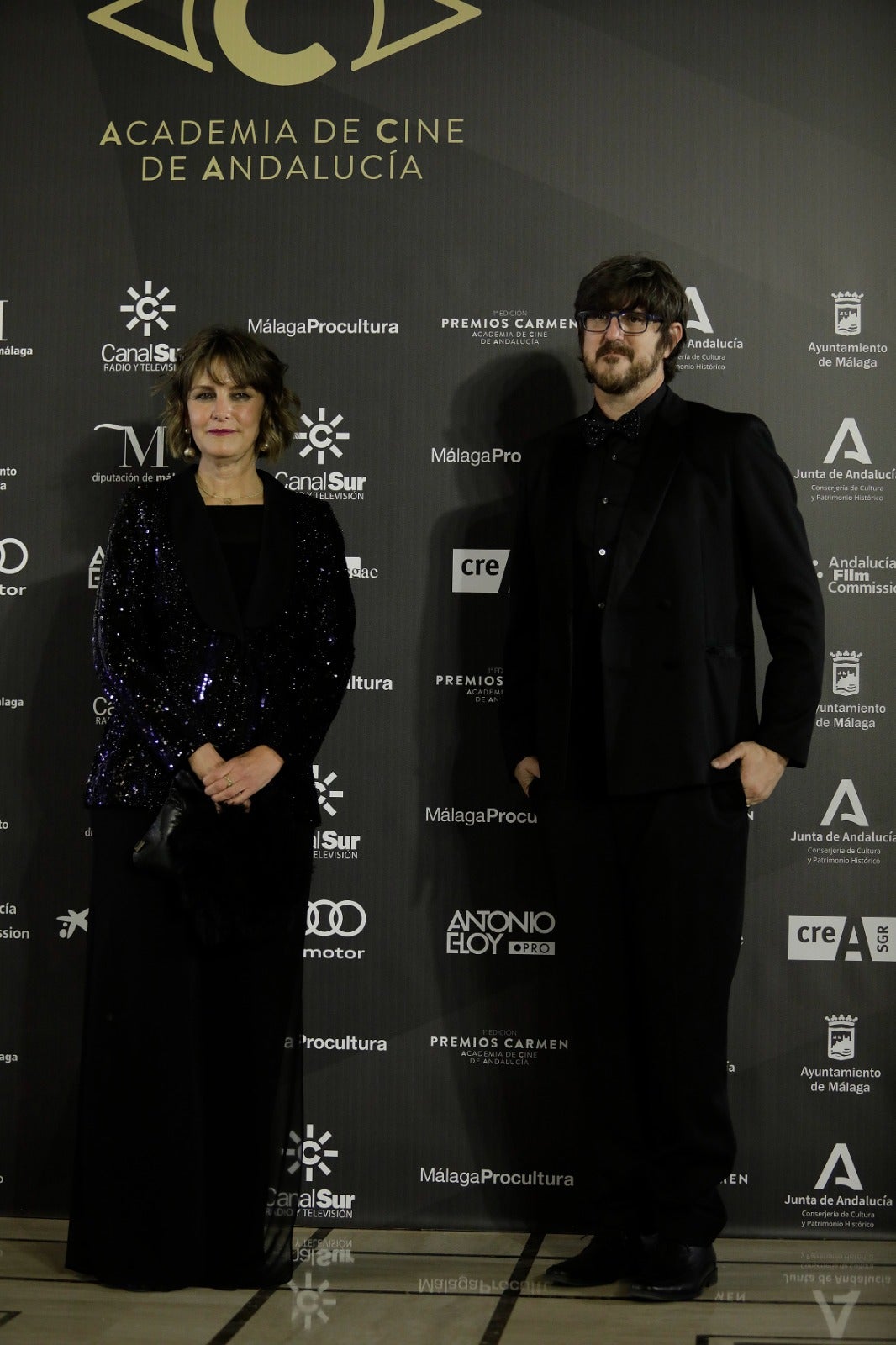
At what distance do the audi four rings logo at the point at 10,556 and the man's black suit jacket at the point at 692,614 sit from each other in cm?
131

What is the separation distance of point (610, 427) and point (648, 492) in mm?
180

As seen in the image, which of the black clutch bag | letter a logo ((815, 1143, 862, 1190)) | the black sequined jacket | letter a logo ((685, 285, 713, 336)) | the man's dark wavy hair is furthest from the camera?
letter a logo ((685, 285, 713, 336))

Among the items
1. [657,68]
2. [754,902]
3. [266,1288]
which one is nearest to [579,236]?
[657,68]

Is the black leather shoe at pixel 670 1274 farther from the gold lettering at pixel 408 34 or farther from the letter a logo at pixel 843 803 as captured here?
the gold lettering at pixel 408 34

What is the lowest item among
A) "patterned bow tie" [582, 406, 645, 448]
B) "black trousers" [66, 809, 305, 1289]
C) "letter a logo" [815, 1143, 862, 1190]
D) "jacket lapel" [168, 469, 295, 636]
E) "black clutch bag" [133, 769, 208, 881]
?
"letter a logo" [815, 1143, 862, 1190]

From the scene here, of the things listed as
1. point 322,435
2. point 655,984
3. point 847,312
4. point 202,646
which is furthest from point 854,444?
point 202,646

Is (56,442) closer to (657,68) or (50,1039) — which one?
(50,1039)

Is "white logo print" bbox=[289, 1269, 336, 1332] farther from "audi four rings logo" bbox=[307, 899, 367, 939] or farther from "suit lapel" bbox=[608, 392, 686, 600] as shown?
"suit lapel" bbox=[608, 392, 686, 600]

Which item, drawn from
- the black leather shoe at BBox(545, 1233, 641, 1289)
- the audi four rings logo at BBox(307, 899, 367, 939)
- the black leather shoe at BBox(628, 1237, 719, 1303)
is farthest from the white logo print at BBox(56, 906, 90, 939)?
the black leather shoe at BBox(628, 1237, 719, 1303)

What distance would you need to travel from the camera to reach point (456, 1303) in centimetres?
276

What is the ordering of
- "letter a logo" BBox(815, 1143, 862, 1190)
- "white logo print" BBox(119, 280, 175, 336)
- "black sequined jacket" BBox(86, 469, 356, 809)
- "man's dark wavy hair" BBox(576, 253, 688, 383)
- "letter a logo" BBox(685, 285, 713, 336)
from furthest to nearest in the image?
"white logo print" BBox(119, 280, 175, 336), "letter a logo" BBox(685, 285, 713, 336), "letter a logo" BBox(815, 1143, 862, 1190), "man's dark wavy hair" BBox(576, 253, 688, 383), "black sequined jacket" BBox(86, 469, 356, 809)

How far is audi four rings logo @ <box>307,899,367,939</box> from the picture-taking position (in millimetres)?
3361

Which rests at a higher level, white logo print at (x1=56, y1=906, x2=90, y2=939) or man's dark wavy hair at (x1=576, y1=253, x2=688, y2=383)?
man's dark wavy hair at (x1=576, y1=253, x2=688, y2=383)

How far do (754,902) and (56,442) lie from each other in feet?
6.50
